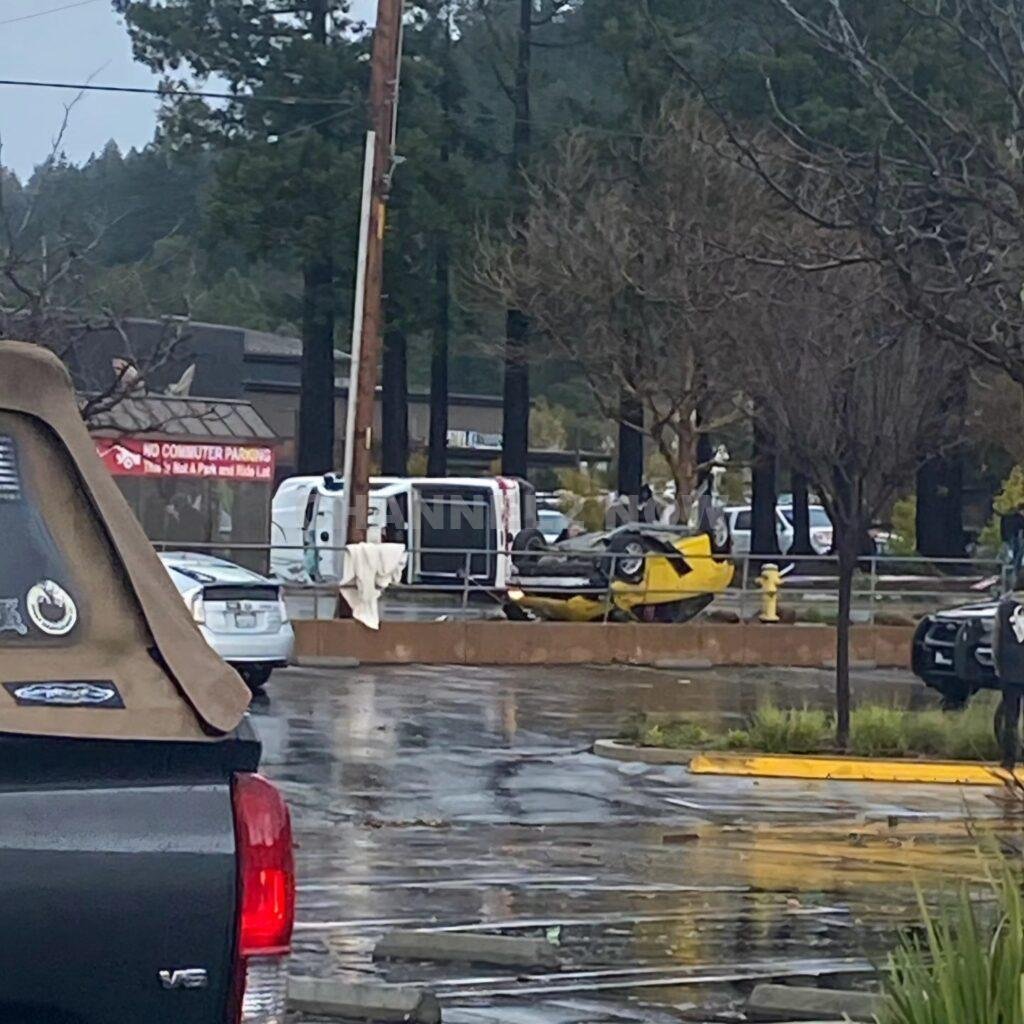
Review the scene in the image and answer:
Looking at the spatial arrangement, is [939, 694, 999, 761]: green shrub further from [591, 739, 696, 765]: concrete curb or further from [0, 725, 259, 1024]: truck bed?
[0, 725, 259, 1024]: truck bed

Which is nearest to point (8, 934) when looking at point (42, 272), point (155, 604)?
point (155, 604)

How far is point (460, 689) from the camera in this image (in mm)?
23469

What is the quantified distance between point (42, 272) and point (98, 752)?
59.8 feet

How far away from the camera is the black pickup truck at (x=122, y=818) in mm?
3779

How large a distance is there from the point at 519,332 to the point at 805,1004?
40235 millimetres

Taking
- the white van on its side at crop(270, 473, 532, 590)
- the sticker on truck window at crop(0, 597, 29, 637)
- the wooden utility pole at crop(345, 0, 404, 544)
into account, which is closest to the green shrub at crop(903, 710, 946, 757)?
the wooden utility pole at crop(345, 0, 404, 544)

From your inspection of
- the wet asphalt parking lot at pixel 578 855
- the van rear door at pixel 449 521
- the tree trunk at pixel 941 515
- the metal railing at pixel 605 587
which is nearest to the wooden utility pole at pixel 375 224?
the metal railing at pixel 605 587

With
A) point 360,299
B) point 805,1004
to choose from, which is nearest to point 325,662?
point 360,299

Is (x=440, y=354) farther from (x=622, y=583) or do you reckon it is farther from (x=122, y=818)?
(x=122, y=818)

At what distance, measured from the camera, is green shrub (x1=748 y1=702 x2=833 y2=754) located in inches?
710

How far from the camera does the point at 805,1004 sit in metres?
8.38

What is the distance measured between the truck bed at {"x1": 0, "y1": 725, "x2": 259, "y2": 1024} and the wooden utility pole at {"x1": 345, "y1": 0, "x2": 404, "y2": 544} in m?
23.1

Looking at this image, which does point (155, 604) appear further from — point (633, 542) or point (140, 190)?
point (140, 190)

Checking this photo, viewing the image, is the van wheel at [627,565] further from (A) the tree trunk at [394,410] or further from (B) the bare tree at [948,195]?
(A) the tree trunk at [394,410]
